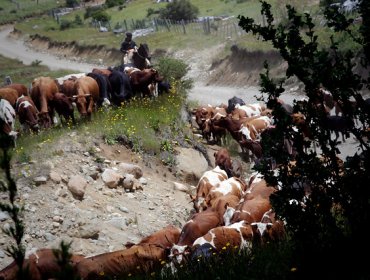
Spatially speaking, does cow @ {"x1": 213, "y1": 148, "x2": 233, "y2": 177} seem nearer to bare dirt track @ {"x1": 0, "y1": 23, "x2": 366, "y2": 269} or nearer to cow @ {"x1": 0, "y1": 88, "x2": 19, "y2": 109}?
bare dirt track @ {"x1": 0, "y1": 23, "x2": 366, "y2": 269}

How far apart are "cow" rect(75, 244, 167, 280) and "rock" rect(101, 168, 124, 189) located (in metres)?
4.23

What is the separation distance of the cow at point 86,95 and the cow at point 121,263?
806 cm

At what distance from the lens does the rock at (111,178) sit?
1320cm

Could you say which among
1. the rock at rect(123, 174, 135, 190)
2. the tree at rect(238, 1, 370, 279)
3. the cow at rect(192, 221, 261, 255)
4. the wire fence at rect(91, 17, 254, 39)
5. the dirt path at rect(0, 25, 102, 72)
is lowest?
the dirt path at rect(0, 25, 102, 72)

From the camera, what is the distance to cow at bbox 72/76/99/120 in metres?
16.9

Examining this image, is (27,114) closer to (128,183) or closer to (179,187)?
(128,183)

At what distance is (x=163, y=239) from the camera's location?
9.87 metres

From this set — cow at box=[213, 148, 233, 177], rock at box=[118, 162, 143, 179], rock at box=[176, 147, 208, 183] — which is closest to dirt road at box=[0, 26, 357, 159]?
cow at box=[213, 148, 233, 177]

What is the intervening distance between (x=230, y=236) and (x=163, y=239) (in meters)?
1.21

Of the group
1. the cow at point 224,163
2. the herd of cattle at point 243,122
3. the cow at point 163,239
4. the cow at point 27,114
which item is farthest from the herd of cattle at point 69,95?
the cow at point 163,239

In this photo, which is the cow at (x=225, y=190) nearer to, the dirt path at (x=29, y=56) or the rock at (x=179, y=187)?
the rock at (x=179, y=187)

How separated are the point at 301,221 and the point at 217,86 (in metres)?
24.6

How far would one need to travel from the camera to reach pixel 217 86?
3036 centimetres

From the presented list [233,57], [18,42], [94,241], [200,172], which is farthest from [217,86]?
[18,42]
